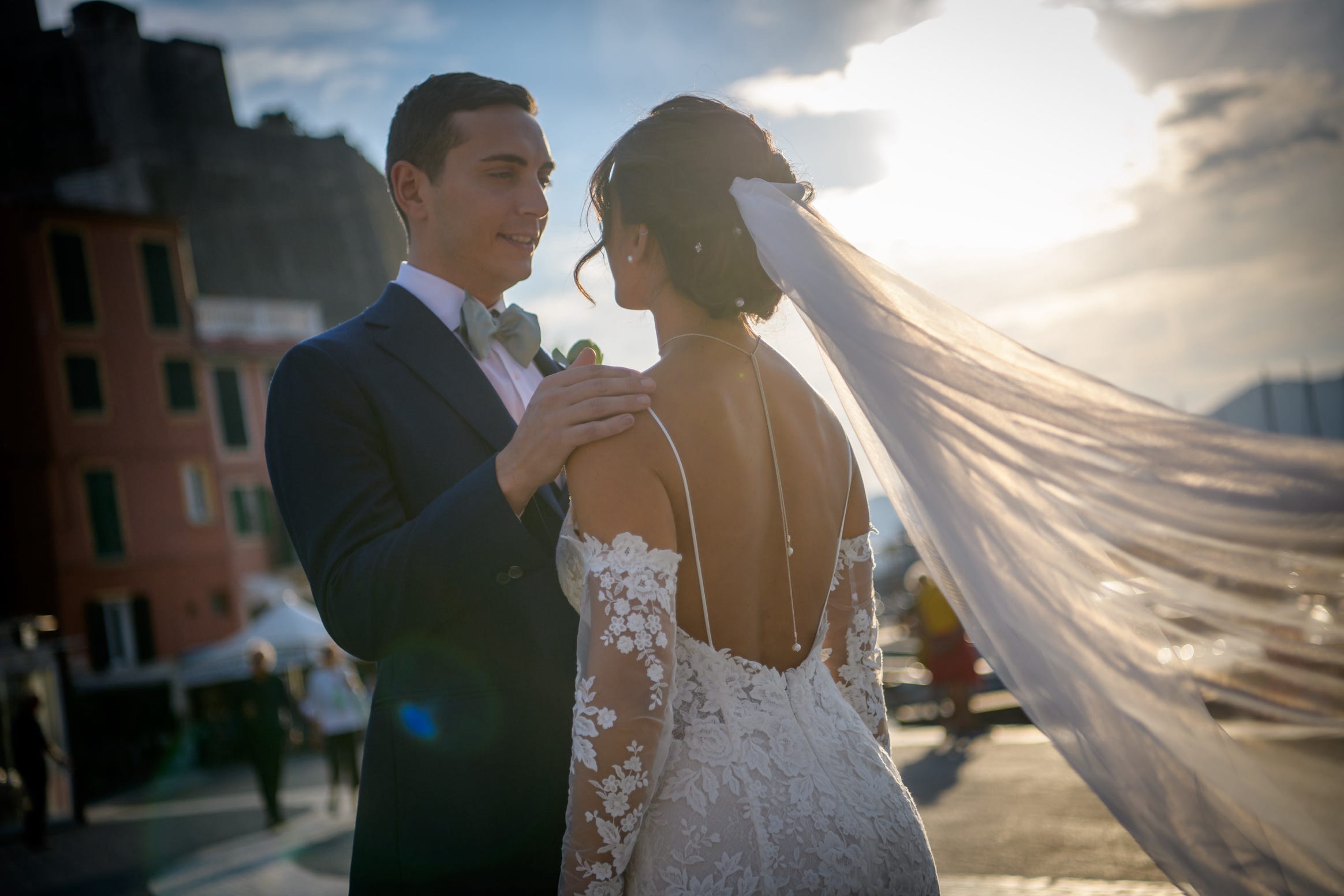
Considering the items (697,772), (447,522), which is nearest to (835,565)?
(697,772)

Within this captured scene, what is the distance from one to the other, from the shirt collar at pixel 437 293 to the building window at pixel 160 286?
93.4ft

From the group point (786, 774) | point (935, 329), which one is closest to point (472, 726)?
point (786, 774)

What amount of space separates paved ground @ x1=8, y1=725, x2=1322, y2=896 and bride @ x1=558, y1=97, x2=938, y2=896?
3.86 meters

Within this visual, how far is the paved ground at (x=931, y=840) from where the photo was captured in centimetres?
570

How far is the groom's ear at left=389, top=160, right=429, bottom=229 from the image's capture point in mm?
2738

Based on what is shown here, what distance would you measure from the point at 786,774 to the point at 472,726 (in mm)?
715

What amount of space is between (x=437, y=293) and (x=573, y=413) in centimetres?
102

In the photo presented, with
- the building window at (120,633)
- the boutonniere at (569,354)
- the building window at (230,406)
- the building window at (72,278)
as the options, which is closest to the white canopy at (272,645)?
the building window at (120,633)

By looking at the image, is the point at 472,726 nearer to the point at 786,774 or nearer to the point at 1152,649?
the point at 786,774

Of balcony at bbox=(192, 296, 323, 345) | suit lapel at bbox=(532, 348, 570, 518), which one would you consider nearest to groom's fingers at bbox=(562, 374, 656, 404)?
suit lapel at bbox=(532, 348, 570, 518)

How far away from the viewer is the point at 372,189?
46.5 metres

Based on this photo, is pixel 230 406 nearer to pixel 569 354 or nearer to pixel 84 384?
pixel 84 384

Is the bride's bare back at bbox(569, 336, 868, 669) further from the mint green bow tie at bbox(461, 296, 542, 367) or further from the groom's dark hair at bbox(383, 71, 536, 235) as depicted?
the groom's dark hair at bbox(383, 71, 536, 235)

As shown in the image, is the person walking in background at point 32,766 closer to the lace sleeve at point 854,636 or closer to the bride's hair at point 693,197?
the lace sleeve at point 854,636
